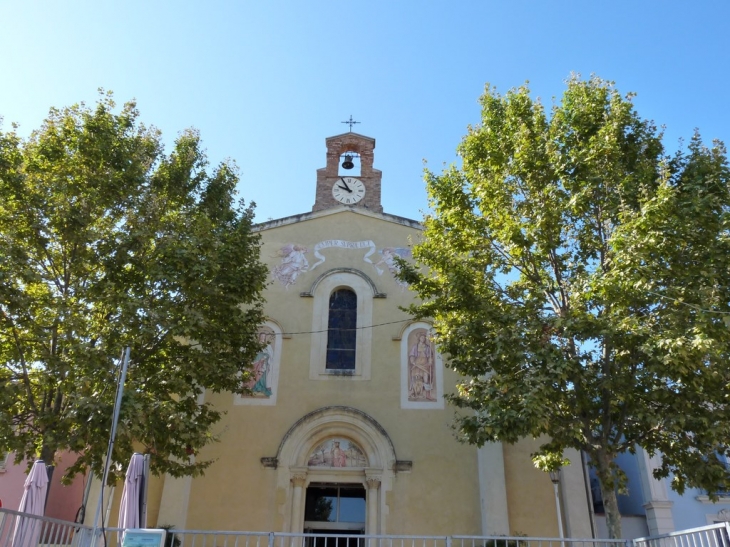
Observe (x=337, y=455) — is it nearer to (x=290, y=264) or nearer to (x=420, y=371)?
(x=420, y=371)

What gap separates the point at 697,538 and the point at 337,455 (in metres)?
9.31

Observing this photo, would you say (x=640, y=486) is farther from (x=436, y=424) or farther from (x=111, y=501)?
(x=111, y=501)

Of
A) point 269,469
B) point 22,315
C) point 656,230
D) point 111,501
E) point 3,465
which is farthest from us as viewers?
point 3,465

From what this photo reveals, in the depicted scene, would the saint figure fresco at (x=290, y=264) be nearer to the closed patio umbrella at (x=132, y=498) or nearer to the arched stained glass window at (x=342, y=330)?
the arched stained glass window at (x=342, y=330)

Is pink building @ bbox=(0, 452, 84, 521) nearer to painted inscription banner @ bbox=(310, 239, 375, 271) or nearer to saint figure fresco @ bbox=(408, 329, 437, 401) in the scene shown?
painted inscription banner @ bbox=(310, 239, 375, 271)

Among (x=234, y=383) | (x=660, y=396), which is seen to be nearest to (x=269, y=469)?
(x=234, y=383)

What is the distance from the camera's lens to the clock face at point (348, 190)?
1989 centimetres

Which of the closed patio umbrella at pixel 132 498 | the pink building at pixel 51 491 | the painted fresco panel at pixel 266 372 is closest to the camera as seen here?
the closed patio umbrella at pixel 132 498

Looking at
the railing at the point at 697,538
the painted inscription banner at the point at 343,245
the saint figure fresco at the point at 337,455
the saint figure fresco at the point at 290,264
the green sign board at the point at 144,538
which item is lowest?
the green sign board at the point at 144,538

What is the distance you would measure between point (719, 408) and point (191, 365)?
9755 mm

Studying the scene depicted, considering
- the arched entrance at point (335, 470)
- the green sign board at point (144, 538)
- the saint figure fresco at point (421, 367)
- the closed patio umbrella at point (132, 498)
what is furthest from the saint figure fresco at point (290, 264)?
the green sign board at point (144, 538)

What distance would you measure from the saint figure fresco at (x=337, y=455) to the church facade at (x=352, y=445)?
0.09 feet

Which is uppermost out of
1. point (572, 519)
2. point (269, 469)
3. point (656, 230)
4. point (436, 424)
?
point (656, 230)

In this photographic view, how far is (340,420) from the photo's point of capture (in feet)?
53.1
